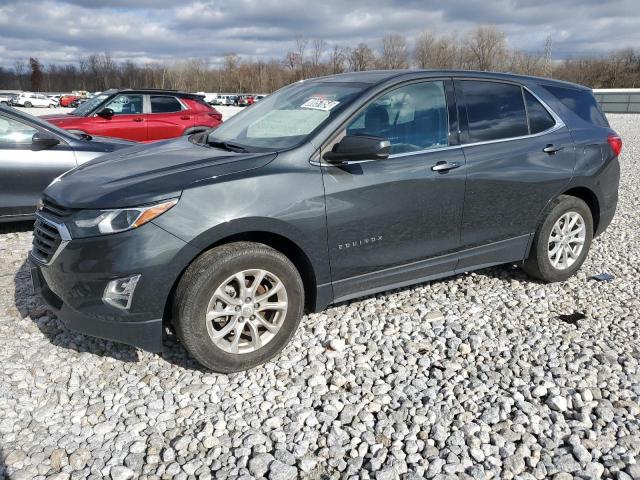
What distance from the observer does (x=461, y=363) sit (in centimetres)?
341

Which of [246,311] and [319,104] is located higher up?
[319,104]

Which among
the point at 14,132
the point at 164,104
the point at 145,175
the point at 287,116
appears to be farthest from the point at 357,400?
the point at 164,104

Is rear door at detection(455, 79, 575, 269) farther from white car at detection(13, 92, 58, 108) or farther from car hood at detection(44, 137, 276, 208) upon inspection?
white car at detection(13, 92, 58, 108)

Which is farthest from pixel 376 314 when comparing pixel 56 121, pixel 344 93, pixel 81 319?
pixel 56 121

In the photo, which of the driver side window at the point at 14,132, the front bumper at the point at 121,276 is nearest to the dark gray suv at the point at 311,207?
the front bumper at the point at 121,276

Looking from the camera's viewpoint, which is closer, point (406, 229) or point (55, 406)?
point (55, 406)

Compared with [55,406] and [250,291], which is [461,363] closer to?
[250,291]

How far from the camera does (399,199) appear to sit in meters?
3.56

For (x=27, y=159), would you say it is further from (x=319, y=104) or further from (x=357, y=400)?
(x=357, y=400)

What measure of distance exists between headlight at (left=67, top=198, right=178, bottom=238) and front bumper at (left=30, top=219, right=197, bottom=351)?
4 centimetres

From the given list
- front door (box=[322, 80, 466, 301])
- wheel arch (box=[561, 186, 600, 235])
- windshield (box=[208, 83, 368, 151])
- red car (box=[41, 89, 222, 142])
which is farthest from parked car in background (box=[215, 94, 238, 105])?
front door (box=[322, 80, 466, 301])

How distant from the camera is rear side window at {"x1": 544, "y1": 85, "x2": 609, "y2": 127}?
183 inches

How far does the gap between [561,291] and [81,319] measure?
12.5ft

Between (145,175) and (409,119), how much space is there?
1835 millimetres
